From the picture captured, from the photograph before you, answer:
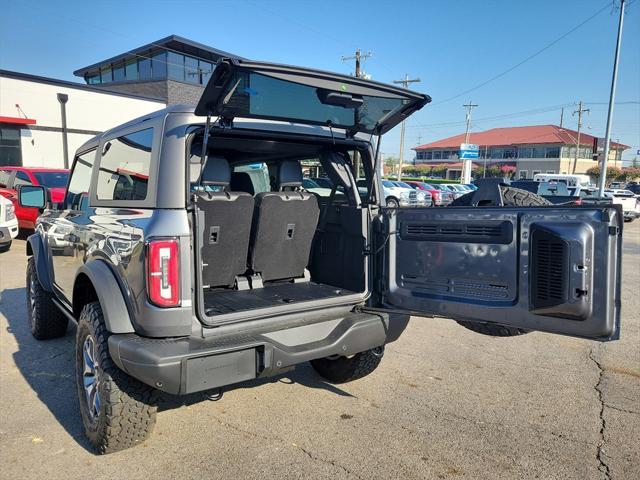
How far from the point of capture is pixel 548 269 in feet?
8.25

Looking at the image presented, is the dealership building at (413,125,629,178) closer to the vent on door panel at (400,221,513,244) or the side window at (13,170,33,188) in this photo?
the side window at (13,170,33,188)

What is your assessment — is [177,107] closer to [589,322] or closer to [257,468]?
[257,468]

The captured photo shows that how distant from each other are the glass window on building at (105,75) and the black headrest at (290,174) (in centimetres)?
3494

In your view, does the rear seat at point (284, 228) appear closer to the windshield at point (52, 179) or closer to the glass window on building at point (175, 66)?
the windshield at point (52, 179)

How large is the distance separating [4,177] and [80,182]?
978cm

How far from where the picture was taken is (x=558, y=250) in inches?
96.6

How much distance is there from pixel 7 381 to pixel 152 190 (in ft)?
7.85

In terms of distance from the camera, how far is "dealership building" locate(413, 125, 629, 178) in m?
69.4

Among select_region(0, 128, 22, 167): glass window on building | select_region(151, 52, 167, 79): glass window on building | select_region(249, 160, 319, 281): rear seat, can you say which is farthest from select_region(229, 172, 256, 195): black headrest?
select_region(151, 52, 167, 79): glass window on building

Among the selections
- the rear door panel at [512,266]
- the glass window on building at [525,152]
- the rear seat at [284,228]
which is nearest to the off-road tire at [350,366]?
the rear door panel at [512,266]

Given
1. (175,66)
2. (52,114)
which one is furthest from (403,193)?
(52,114)

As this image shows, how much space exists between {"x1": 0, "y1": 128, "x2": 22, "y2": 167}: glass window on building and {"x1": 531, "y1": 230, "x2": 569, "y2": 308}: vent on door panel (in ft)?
70.2

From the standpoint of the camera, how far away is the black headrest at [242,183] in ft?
14.6

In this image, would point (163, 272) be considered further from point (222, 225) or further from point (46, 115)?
point (46, 115)
